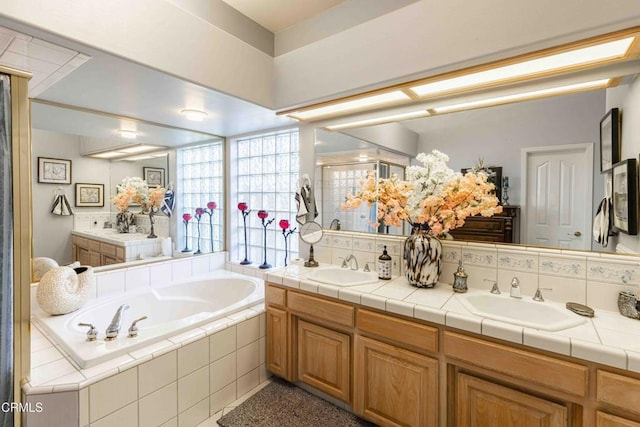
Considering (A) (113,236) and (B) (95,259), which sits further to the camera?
(A) (113,236)

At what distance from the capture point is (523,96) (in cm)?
170

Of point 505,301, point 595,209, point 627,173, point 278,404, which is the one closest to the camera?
point 627,173

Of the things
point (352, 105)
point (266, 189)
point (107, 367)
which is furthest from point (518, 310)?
point (266, 189)

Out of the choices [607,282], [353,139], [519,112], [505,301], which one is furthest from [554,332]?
[353,139]

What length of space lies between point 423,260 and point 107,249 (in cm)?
257

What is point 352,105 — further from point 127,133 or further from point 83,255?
point 83,255

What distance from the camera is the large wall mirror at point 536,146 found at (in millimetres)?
1525

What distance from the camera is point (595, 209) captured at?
152 cm

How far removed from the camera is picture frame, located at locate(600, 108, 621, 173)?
146 centimetres

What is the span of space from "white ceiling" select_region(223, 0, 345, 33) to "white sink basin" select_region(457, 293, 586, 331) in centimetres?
211

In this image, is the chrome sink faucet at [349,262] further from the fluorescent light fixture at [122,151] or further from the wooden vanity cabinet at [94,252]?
the fluorescent light fixture at [122,151]

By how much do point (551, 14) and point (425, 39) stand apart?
1.84 ft

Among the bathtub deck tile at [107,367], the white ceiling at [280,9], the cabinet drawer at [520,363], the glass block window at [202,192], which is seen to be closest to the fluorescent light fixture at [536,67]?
the white ceiling at [280,9]

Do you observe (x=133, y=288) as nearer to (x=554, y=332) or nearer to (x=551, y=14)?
(x=554, y=332)
